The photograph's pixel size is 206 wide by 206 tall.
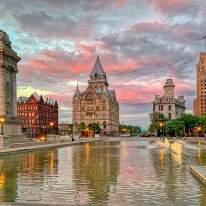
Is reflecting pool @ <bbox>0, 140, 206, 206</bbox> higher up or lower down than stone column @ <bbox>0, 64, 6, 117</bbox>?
lower down

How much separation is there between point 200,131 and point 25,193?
17713 centimetres

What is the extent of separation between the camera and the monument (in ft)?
241

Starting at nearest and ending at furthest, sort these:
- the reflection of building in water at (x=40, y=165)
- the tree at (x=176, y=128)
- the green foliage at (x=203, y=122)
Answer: the reflection of building in water at (x=40, y=165) < the green foliage at (x=203, y=122) < the tree at (x=176, y=128)

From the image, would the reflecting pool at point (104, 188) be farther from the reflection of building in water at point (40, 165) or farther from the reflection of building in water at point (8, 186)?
the reflection of building in water at point (40, 165)

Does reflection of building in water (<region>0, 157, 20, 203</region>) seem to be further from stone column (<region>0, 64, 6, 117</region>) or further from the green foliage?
the green foliage

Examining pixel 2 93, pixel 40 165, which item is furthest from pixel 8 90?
pixel 40 165

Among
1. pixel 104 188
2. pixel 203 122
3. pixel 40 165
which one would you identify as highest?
pixel 203 122

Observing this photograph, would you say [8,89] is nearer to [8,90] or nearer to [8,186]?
[8,90]

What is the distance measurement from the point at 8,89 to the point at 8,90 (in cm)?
19

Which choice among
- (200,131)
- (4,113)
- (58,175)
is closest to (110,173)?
(58,175)

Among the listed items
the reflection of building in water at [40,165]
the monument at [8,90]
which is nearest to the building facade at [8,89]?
the monument at [8,90]

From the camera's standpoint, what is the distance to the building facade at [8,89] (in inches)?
2896

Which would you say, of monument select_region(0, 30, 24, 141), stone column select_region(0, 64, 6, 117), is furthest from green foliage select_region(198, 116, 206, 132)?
stone column select_region(0, 64, 6, 117)

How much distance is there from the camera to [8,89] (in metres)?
77.9
